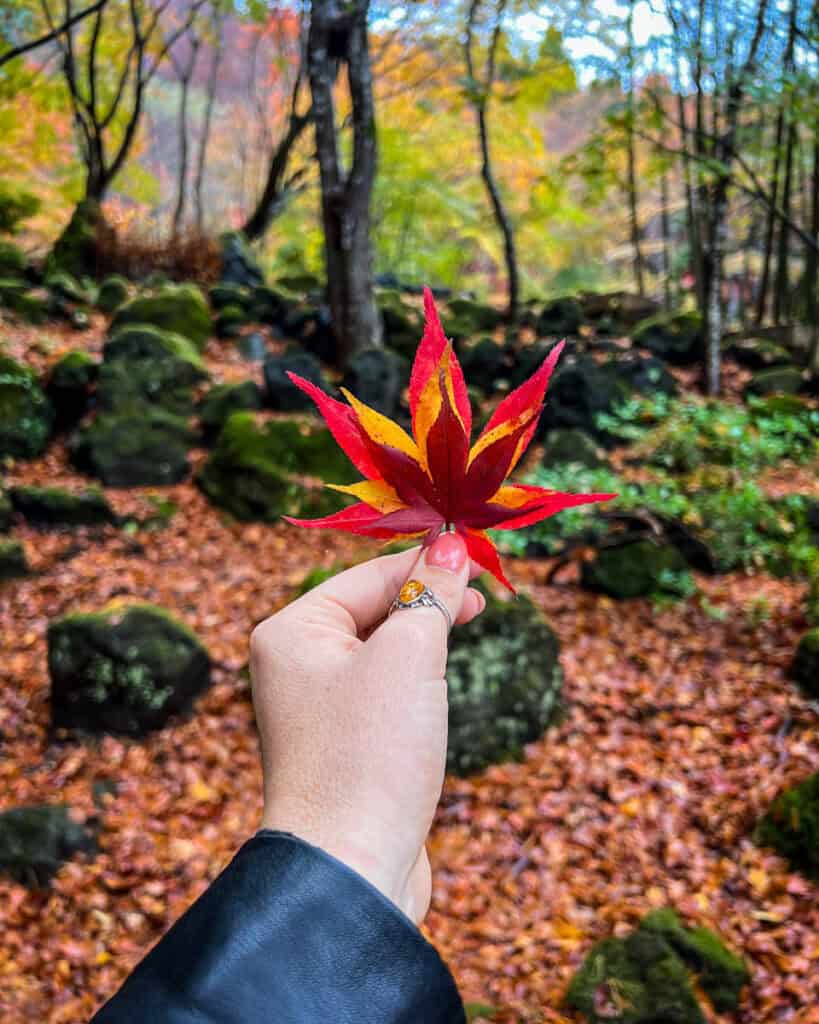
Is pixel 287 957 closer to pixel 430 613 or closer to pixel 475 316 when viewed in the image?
pixel 430 613

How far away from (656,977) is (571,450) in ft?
14.5

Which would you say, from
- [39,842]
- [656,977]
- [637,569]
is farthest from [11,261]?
[656,977]

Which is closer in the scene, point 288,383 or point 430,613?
point 430,613

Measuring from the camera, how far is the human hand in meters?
1.03

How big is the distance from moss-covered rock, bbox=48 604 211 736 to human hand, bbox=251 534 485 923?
309cm

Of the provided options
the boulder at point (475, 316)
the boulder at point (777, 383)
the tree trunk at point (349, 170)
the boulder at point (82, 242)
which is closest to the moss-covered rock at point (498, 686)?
the tree trunk at point (349, 170)

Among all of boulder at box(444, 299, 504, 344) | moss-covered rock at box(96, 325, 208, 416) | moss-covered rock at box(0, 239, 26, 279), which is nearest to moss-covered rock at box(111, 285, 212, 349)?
moss-covered rock at box(96, 325, 208, 416)

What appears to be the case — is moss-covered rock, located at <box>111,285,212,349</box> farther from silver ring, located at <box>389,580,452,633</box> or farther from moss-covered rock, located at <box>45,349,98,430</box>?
silver ring, located at <box>389,580,452,633</box>

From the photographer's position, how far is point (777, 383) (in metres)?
8.06

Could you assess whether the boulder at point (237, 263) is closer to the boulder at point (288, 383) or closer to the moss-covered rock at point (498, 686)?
the boulder at point (288, 383)

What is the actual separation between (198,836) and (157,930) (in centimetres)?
50

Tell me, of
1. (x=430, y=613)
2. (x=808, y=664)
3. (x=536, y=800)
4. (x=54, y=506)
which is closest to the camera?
(x=430, y=613)

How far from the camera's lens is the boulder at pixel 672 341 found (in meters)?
9.12

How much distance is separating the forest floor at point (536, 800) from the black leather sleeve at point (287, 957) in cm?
219
